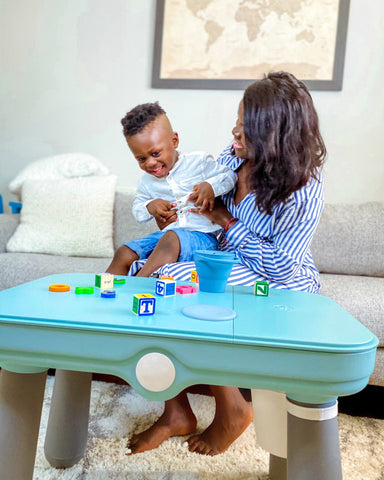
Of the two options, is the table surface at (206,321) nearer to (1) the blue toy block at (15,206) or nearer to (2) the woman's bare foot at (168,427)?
(2) the woman's bare foot at (168,427)

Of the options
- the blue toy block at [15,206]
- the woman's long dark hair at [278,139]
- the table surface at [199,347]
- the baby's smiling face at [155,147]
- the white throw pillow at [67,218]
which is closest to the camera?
the table surface at [199,347]

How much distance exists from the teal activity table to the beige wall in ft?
5.18

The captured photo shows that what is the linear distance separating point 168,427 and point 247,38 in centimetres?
182

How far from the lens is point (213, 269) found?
0.84m

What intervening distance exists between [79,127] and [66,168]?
343 mm

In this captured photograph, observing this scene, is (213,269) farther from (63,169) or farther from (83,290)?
(63,169)

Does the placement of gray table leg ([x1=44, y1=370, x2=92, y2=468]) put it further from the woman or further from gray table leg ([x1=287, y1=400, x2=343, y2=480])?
gray table leg ([x1=287, y1=400, x2=343, y2=480])

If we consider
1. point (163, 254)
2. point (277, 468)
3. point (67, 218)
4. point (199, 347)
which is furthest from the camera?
point (67, 218)

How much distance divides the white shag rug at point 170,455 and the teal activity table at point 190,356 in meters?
0.31

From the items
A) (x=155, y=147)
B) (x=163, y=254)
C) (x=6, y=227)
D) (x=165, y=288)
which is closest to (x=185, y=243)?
(x=163, y=254)

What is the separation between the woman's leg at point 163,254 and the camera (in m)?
1.15

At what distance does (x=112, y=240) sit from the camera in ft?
6.50

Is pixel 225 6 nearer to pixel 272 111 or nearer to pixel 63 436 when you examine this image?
pixel 272 111

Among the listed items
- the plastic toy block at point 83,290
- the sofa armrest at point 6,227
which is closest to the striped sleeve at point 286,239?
the plastic toy block at point 83,290
